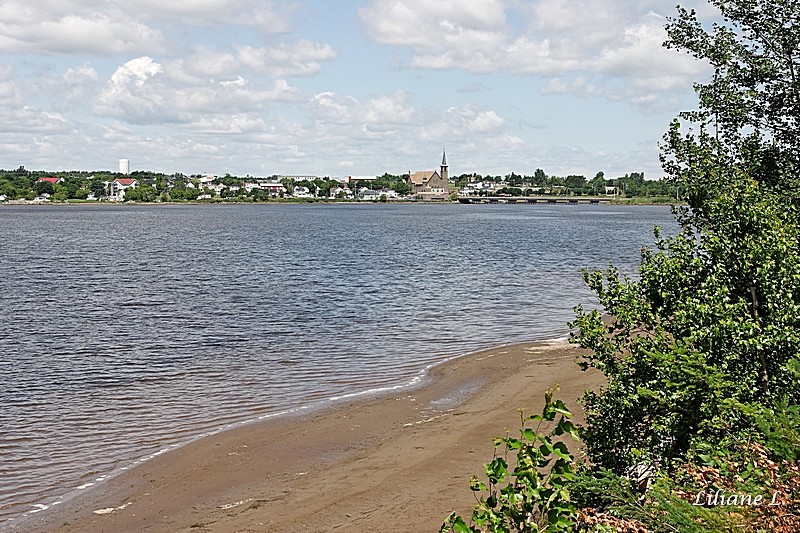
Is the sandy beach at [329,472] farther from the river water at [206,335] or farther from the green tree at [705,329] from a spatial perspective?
the green tree at [705,329]

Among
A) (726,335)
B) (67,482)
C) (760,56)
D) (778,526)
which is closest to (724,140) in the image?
(760,56)

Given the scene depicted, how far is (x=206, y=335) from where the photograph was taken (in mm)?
26078

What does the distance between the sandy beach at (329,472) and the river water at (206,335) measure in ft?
2.80

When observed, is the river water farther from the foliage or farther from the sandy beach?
the foliage

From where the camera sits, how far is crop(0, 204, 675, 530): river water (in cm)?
1548

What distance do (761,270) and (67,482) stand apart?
10.6 meters

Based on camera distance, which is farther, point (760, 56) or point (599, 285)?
point (760, 56)

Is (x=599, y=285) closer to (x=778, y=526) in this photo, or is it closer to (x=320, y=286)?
(x=778, y=526)

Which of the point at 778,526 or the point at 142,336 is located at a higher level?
the point at 778,526

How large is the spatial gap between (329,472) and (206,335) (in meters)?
13.8

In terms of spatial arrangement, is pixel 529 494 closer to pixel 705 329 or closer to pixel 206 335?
pixel 705 329

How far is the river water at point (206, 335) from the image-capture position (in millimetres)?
15484

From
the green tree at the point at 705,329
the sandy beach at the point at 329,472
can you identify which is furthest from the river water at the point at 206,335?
the green tree at the point at 705,329

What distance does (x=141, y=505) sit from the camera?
39.6 feet
